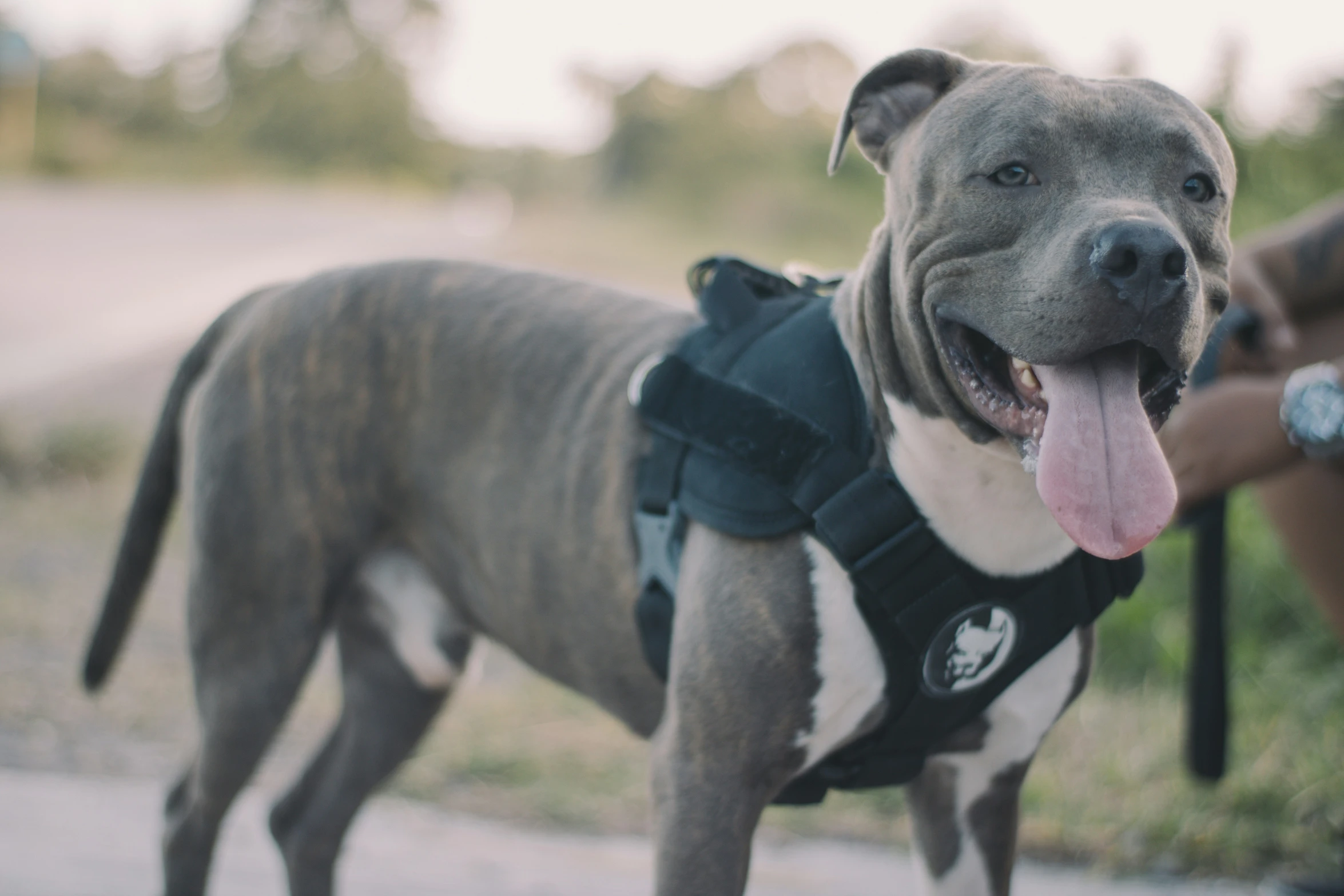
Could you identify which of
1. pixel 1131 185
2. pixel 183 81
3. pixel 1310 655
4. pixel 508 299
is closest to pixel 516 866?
pixel 508 299

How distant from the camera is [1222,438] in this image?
261 centimetres

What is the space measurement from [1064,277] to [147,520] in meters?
2.17

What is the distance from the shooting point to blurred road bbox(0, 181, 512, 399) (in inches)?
384

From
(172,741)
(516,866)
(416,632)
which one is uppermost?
(416,632)

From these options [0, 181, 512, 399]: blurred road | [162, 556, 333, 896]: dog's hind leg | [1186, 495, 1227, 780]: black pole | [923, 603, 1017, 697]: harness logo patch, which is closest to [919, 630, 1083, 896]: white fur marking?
[923, 603, 1017, 697]: harness logo patch

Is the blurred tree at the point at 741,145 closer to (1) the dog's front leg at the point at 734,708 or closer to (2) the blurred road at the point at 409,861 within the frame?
(2) the blurred road at the point at 409,861

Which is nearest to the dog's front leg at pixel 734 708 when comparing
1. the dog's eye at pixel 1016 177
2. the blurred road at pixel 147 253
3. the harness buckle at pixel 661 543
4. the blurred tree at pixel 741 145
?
the harness buckle at pixel 661 543

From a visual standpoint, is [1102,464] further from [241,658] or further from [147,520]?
[147,520]

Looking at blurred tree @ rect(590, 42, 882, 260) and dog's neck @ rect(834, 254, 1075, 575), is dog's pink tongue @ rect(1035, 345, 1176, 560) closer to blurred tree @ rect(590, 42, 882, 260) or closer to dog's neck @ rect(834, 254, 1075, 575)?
dog's neck @ rect(834, 254, 1075, 575)

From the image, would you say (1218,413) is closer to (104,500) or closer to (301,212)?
(104,500)

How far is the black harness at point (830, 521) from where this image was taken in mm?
1891

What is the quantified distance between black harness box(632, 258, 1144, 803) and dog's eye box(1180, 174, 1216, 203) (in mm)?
565

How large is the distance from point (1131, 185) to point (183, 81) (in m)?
38.9

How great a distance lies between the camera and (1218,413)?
2613mm
